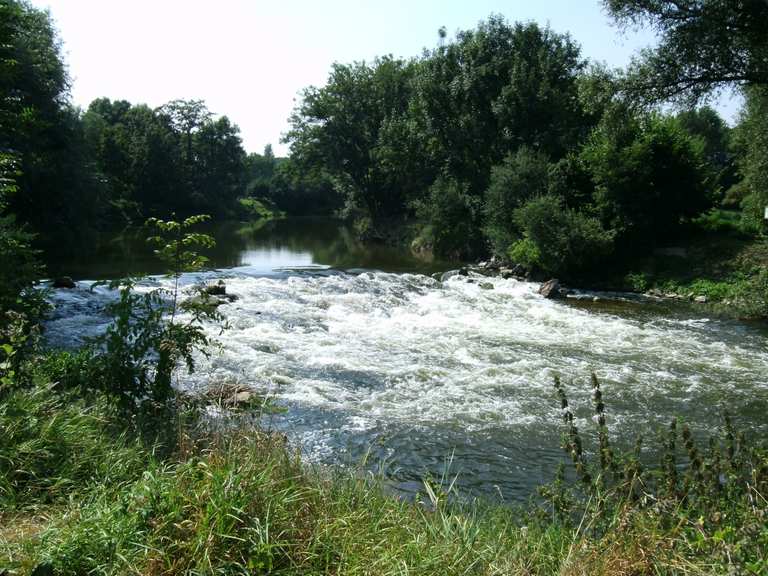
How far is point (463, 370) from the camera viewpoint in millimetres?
10891

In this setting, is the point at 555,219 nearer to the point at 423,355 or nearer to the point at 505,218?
the point at 505,218

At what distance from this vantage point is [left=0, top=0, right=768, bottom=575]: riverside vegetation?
332 cm

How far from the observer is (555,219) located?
2191 centimetres

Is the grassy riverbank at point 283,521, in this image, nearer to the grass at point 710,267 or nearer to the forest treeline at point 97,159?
the forest treeline at point 97,159

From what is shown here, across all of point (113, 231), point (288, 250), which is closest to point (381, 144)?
point (288, 250)

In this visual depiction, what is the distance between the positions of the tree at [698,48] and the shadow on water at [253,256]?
13.3 metres

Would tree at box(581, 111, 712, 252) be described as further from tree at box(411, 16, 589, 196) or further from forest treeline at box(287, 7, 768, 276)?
tree at box(411, 16, 589, 196)

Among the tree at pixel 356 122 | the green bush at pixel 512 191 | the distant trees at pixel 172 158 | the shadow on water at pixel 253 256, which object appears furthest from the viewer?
the distant trees at pixel 172 158

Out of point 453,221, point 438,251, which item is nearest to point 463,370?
point 453,221

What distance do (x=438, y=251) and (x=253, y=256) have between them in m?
9.49

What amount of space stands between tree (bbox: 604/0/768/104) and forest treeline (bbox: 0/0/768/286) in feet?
0.09

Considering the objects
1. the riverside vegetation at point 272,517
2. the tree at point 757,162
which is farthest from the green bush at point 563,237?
the riverside vegetation at point 272,517

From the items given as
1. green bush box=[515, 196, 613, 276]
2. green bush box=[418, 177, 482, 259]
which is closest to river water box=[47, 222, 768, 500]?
green bush box=[515, 196, 613, 276]

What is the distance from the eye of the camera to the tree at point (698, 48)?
42.8ft
